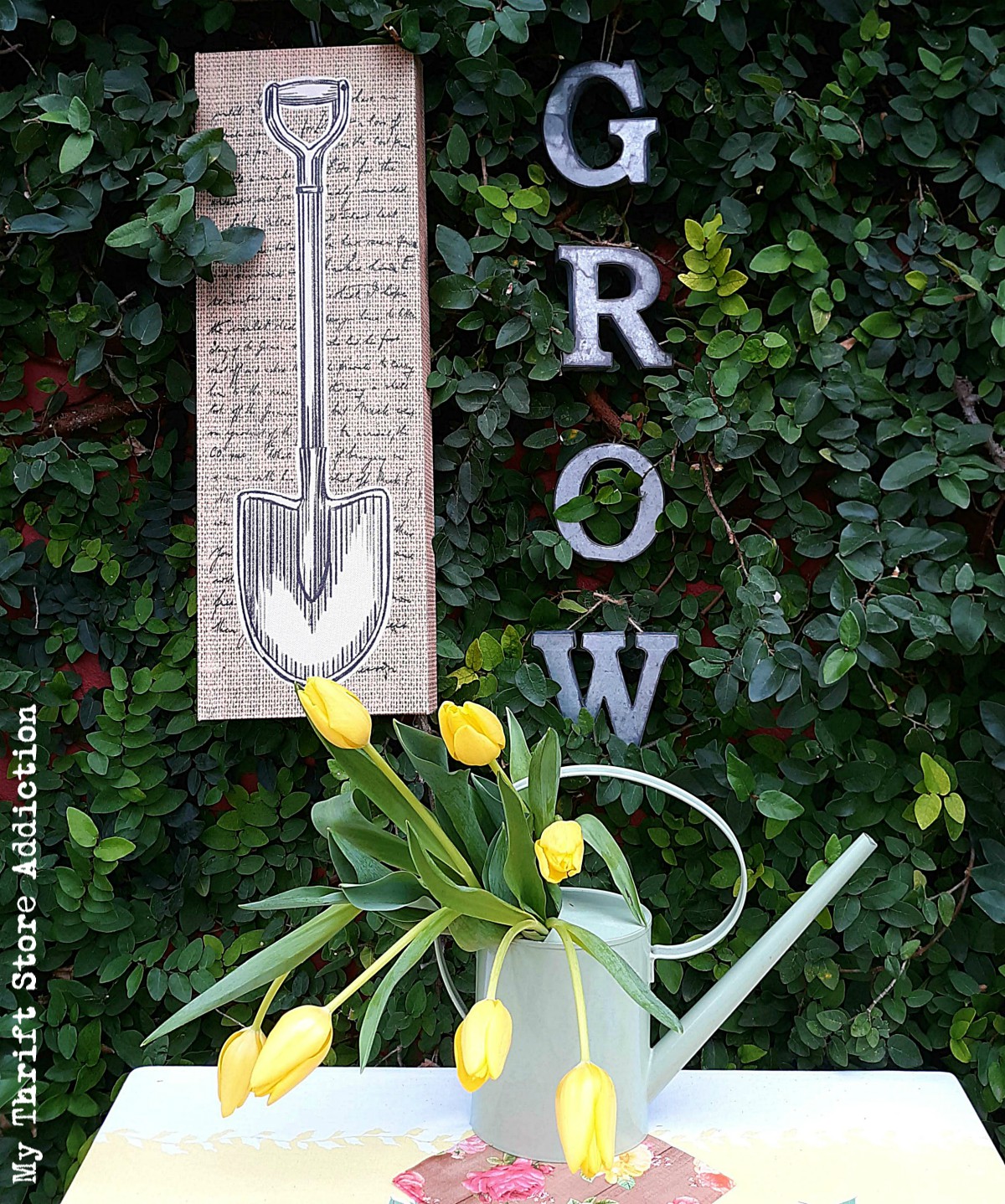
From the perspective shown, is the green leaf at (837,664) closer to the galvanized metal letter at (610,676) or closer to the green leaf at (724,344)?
the galvanized metal letter at (610,676)

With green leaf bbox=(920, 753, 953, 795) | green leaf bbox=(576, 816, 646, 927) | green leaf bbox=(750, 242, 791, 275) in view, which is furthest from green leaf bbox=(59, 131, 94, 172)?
green leaf bbox=(920, 753, 953, 795)

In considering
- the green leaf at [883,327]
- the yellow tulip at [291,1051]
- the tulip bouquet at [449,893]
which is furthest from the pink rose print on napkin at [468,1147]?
the green leaf at [883,327]

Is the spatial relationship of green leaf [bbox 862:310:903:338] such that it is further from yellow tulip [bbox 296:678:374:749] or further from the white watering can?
yellow tulip [bbox 296:678:374:749]

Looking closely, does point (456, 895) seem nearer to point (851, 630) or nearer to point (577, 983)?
point (577, 983)

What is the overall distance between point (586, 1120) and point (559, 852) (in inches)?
6.5

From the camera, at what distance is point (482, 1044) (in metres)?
0.66

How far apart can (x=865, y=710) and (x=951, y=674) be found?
0.11m

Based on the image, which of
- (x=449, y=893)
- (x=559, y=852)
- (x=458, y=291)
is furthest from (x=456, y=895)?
(x=458, y=291)

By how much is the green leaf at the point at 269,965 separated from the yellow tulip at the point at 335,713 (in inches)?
6.1

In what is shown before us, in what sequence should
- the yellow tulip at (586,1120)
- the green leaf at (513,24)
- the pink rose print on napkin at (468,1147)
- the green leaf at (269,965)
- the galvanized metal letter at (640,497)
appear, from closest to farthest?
the yellow tulip at (586,1120), the green leaf at (269,965), the pink rose print on napkin at (468,1147), the green leaf at (513,24), the galvanized metal letter at (640,497)

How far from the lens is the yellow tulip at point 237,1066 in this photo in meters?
0.75

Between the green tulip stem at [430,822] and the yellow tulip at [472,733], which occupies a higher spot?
the yellow tulip at [472,733]

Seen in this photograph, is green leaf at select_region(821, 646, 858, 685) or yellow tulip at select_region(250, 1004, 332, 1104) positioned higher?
green leaf at select_region(821, 646, 858, 685)

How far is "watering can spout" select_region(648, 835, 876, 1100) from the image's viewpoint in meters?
0.90
